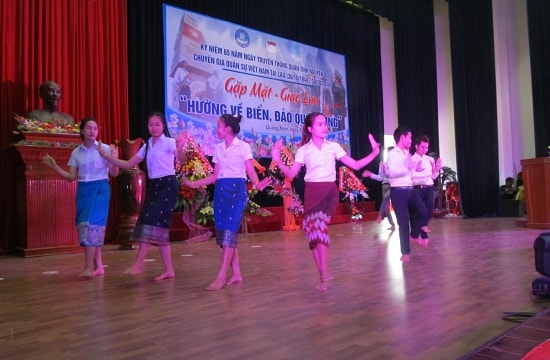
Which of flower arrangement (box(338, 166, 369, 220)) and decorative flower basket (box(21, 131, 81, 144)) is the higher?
decorative flower basket (box(21, 131, 81, 144))

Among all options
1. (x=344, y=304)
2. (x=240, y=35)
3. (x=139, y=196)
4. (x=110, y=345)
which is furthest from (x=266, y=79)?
(x=110, y=345)

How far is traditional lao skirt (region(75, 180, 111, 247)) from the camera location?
340 cm

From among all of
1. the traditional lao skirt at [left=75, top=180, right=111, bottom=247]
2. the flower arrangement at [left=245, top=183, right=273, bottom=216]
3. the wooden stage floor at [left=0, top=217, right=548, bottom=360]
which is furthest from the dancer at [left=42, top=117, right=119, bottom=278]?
the flower arrangement at [left=245, top=183, right=273, bottom=216]

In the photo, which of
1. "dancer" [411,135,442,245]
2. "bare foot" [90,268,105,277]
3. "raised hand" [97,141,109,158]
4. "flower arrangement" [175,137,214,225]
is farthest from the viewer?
"flower arrangement" [175,137,214,225]

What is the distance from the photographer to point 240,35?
8094 millimetres

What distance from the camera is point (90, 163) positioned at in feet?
11.3

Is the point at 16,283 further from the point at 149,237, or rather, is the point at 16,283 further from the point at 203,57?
the point at 203,57

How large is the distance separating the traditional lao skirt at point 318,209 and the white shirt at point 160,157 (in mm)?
1016

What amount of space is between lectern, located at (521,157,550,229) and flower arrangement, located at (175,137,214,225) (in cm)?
447

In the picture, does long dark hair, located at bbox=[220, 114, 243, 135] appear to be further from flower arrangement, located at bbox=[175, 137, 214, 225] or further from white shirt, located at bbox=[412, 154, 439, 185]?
flower arrangement, located at bbox=[175, 137, 214, 225]

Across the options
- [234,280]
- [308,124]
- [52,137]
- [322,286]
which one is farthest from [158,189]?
[52,137]

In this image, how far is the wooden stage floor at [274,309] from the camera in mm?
1733

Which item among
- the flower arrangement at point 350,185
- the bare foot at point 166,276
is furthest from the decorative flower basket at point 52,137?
the flower arrangement at point 350,185

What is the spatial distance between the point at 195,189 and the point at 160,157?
3.32 meters
